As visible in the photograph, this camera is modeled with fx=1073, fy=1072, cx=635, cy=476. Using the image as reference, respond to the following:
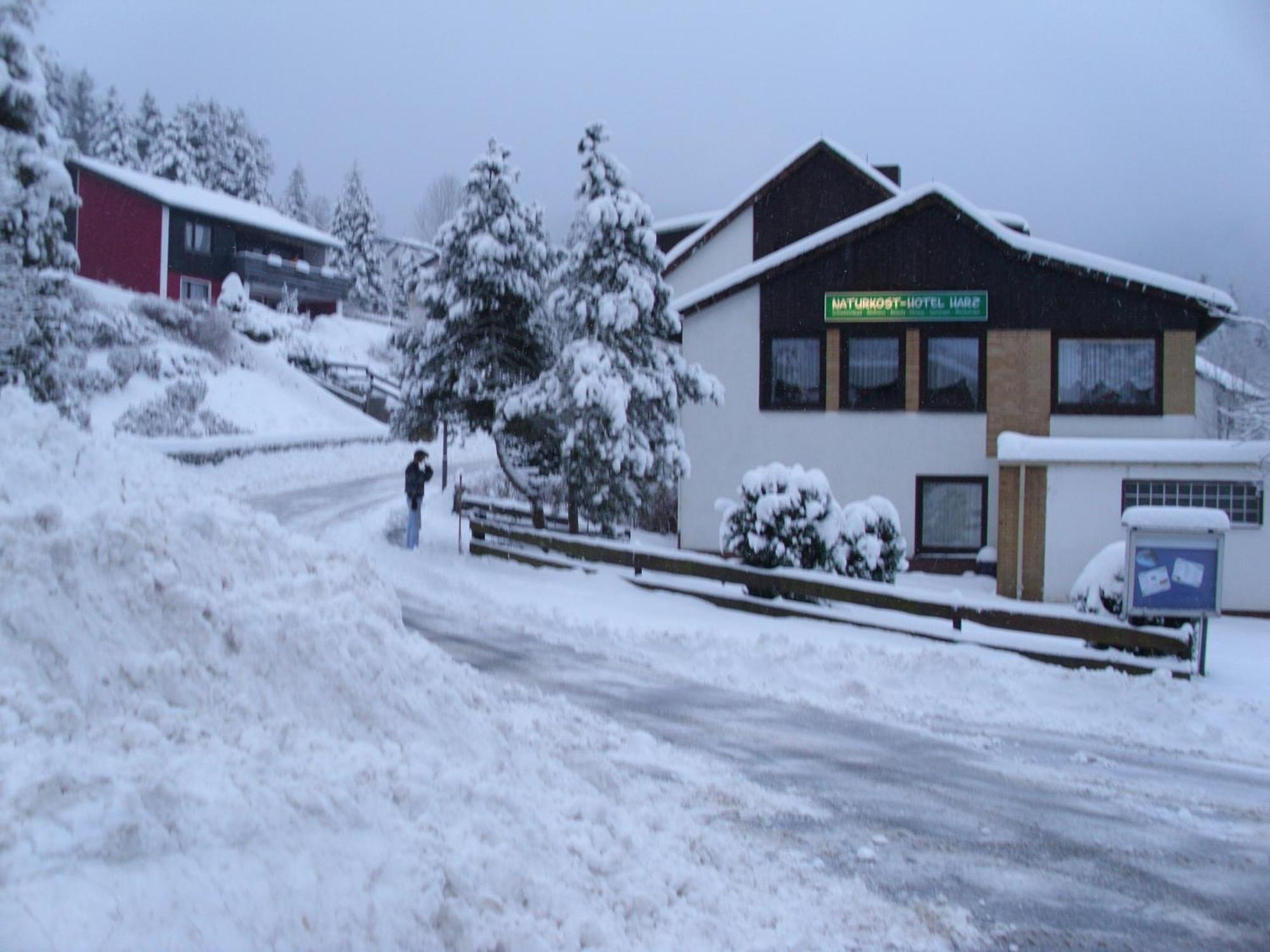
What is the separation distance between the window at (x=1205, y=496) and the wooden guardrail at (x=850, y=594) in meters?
7.78

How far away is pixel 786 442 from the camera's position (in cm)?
2367

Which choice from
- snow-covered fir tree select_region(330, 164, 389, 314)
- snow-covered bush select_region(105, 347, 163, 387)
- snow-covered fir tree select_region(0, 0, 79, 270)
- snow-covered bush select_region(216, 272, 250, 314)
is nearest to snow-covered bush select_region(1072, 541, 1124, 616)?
snow-covered fir tree select_region(0, 0, 79, 270)

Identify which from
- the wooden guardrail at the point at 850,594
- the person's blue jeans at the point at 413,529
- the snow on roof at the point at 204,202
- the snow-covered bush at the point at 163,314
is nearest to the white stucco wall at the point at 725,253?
the person's blue jeans at the point at 413,529

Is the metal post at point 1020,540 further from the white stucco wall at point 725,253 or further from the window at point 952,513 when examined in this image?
the white stucco wall at point 725,253

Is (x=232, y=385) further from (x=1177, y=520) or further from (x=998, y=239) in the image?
(x=1177, y=520)

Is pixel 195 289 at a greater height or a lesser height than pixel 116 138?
lesser

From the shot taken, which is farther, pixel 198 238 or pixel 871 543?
pixel 198 238

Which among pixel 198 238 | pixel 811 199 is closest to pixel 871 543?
pixel 811 199

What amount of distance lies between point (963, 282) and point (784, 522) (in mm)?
10391

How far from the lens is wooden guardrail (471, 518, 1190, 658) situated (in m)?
11.5

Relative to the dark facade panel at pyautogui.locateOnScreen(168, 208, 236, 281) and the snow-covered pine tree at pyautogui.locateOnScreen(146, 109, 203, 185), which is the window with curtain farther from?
the snow-covered pine tree at pyautogui.locateOnScreen(146, 109, 203, 185)

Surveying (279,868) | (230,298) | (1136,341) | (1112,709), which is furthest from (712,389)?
(230,298)

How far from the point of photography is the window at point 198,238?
52.5 metres

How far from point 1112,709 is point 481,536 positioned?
13.5m
